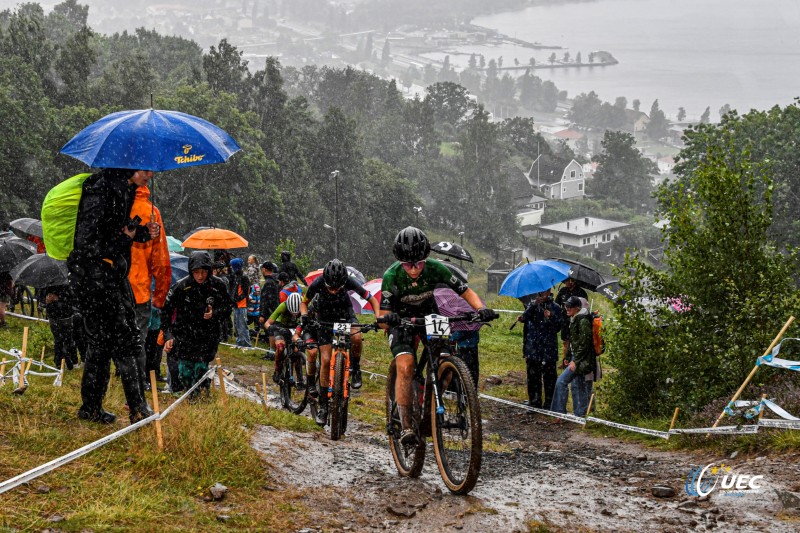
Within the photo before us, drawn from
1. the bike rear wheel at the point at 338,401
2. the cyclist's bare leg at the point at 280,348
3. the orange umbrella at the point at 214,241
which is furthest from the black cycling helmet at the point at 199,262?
the orange umbrella at the point at 214,241

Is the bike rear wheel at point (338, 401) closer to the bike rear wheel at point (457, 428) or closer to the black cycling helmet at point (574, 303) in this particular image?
the bike rear wheel at point (457, 428)

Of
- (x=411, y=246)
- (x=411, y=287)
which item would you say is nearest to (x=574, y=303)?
(x=411, y=287)

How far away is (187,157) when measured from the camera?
26.6 feet

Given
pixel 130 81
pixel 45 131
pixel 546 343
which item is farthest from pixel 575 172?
pixel 546 343

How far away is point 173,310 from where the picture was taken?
9.80 meters

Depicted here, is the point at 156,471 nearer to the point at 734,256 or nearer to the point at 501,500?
the point at 501,500

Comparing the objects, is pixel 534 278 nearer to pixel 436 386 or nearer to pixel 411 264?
pixel 411 264

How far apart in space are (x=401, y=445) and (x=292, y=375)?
4.09 metres

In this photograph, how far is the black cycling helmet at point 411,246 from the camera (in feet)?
25.3

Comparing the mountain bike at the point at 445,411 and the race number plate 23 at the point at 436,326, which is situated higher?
the race number plate 23 at the point at 436,326

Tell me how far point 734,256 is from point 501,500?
18.9ft

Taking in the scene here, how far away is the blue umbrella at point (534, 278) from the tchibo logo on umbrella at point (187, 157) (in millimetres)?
6960

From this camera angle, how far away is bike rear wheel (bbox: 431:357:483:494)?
679 cm

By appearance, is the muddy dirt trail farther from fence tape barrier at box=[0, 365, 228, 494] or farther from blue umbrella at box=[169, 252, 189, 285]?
blue umbrella at box=[169, 252, 189, 285]
